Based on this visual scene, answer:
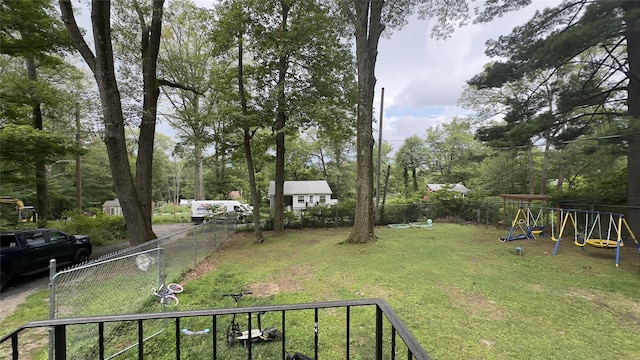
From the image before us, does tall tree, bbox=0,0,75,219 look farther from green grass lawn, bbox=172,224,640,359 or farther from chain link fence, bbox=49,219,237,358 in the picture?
green grass lawn, bbox=172,224,640,359

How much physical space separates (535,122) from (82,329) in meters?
11.4

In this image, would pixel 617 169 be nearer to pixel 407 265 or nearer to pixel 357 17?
pixel 407 265

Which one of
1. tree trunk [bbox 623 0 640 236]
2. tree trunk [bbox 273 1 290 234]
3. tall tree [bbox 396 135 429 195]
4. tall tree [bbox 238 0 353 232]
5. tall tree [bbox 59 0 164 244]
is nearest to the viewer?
tall tree [bbox 59 0 164 244]

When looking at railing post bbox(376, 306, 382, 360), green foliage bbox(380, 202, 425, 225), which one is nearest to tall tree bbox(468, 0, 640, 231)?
green foliage bbox(380, 202, 425, 225)

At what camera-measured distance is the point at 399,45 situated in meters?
13.1

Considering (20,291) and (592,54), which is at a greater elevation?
(592,54)

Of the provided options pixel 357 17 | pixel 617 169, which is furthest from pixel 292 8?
pixel 617 169

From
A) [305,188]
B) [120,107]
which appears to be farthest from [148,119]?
[305,188]

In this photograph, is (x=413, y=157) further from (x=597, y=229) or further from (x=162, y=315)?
(x=162, y=315)

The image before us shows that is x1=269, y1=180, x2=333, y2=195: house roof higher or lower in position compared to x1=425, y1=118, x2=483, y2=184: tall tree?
lower

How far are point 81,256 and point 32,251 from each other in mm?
1747

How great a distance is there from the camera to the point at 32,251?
656 centimetres

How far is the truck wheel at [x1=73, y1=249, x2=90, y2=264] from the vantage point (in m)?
7.98

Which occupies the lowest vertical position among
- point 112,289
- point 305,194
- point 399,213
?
point 399,213
